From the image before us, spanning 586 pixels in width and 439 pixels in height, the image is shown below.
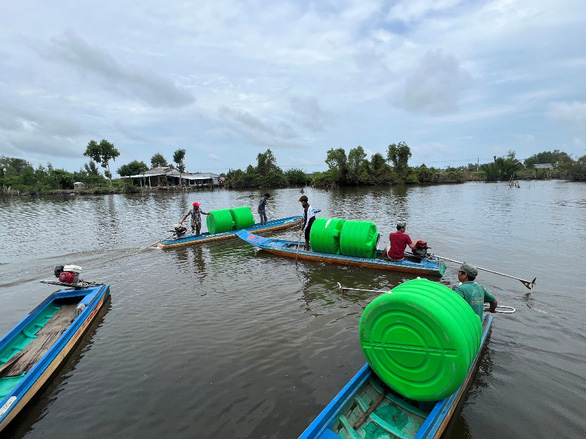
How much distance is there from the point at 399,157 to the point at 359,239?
67.6 m

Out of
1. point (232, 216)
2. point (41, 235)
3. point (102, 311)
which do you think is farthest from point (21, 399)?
point (41, 235)

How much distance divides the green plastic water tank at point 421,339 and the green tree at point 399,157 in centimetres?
7344

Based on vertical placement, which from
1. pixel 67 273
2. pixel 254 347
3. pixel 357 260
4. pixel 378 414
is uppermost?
pixel 67 273

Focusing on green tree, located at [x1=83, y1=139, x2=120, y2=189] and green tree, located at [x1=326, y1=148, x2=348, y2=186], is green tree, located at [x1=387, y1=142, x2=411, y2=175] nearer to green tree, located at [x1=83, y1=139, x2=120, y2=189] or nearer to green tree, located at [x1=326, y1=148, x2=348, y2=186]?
green tree, located at [x1=326, y1=148, x2=348, y2=186]

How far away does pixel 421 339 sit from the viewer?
156 inches

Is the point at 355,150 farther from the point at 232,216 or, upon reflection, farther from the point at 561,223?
the point at 232,216

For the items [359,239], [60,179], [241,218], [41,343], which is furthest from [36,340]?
→ [60,179]

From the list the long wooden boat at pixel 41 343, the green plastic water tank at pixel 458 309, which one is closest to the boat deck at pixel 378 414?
the green plastic water tank at pixel 458 309

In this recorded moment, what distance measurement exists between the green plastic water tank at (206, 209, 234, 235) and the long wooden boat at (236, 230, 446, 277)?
9.80 ft

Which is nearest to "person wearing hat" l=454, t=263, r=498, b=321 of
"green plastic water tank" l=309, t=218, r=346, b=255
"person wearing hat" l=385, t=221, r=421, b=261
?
"person wearing hat" l=385, t=221, r=421, b=261

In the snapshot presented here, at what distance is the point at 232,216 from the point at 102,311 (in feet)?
31.0

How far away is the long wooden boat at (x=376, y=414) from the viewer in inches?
141

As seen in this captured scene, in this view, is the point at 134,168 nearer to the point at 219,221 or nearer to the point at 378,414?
the point at 219,221

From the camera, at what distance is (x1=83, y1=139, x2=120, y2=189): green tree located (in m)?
66.9
